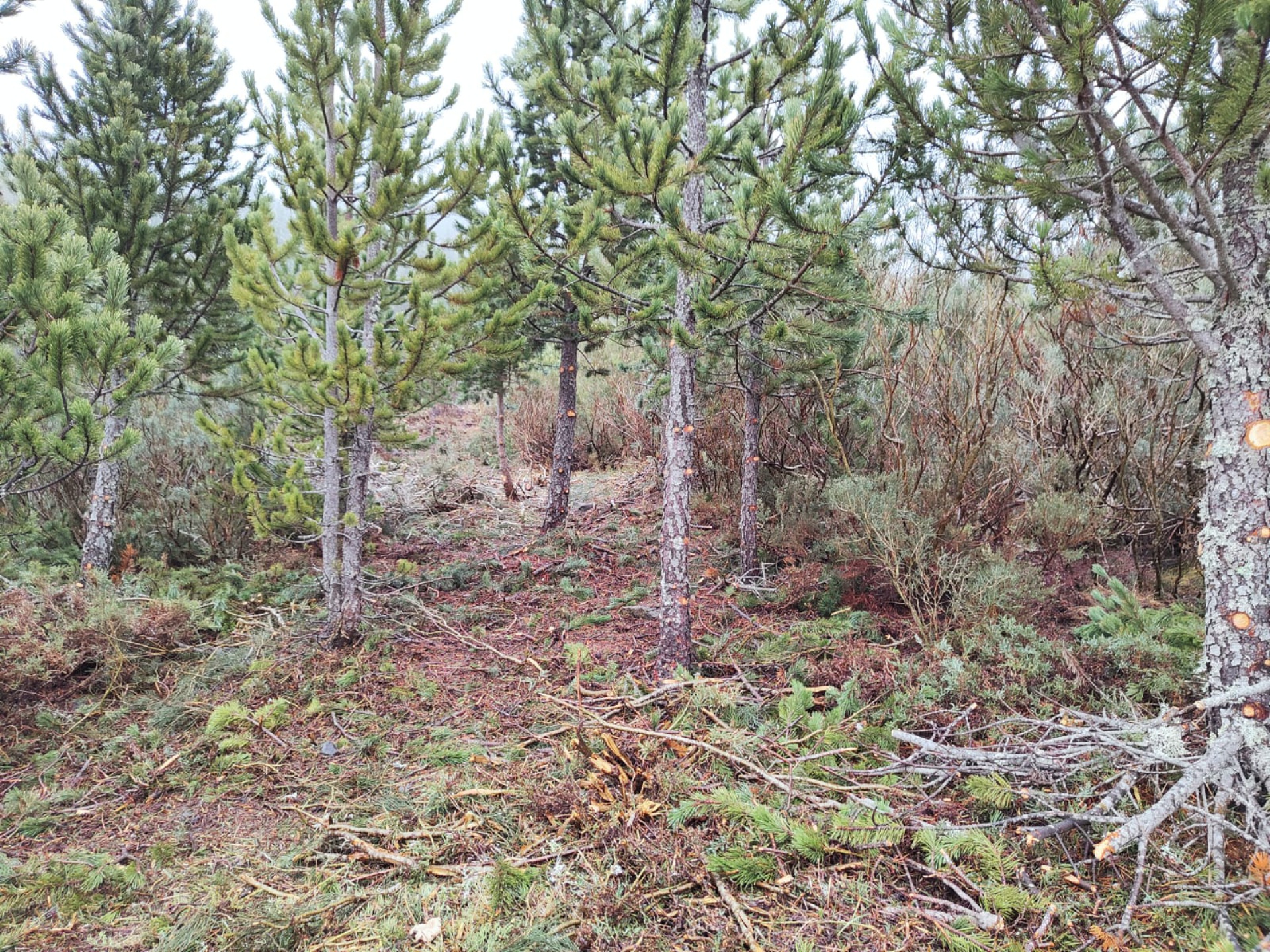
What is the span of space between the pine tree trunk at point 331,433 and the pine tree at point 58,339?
0.98 meters

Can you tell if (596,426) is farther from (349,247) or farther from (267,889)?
(267,889)

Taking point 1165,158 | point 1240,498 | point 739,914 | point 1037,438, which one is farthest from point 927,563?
point 739,914

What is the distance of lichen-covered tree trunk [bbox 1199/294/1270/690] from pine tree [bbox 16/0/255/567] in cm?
743

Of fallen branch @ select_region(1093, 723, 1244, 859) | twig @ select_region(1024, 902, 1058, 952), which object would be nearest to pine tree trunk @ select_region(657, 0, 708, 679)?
twig @ select_region(1024, 902, 1058, 952)

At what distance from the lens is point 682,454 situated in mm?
4152

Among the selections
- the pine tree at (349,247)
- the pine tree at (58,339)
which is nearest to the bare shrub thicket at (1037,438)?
the pine tree at (349,247)

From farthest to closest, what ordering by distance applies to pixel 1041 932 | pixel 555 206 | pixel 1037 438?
pixel 1037 438 < pixel 555 206 < pixel 1041 932

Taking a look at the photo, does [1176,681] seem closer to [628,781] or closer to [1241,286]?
[1241,286]

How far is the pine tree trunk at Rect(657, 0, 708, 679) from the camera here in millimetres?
4117

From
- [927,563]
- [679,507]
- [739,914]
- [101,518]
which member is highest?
[679,507]

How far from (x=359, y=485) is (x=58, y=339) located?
1947 mm

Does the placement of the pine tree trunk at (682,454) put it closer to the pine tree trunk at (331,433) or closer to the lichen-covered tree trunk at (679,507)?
the lichen-covered tree trunk at (679,507)

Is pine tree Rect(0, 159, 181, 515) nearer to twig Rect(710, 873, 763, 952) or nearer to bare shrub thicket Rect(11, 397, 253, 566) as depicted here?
bare shrub thicket Rect(11, 397, 253, 566)

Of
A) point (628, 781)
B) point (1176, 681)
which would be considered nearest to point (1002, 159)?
point (1176, 681)
